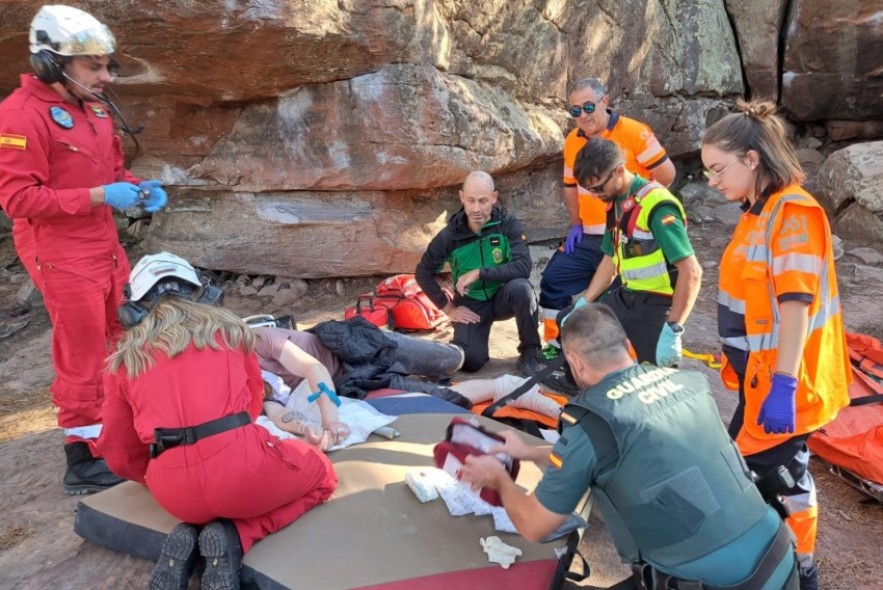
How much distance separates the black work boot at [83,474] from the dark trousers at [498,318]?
7.73 ft

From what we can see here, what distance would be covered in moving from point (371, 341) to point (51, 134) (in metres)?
1.94

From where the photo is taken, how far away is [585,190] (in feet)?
15.0

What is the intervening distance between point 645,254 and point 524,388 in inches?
35.0

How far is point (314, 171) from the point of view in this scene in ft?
19.0

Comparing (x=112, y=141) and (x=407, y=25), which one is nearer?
(x=112, y=141)

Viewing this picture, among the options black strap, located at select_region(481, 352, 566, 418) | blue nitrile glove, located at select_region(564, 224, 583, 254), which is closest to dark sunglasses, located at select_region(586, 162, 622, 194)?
black strap, located at select_region(481, 352, 566, 418)

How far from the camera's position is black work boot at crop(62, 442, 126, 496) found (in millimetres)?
3295

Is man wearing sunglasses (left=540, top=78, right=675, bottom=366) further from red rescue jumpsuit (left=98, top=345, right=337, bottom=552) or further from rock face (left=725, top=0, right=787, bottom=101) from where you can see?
rock face (left=725, top=0, right=787, bottom=101)

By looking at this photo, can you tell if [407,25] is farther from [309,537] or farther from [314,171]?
[309,537]

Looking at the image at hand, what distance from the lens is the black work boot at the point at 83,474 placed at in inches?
130

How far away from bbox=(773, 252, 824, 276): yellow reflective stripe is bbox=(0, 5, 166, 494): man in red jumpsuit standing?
290cm

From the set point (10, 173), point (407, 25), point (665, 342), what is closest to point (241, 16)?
point (407, 25)

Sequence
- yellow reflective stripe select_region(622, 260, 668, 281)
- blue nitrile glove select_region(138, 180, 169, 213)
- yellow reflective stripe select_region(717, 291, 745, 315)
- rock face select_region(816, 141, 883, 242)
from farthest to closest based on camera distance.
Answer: rock face select_region(816, 141, 883, 242) → blue nitrile glove select_region(138, 180, 169, 213) → yellow reflective stripe select_region(622, 260, 668, 281) → yellow reflective stripe select_region(717, 291, 745, 315)

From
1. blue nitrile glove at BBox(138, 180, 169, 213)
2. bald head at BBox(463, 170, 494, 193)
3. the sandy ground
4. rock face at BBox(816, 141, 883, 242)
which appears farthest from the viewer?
rock face at BBox(816, 141, 883, 242)
